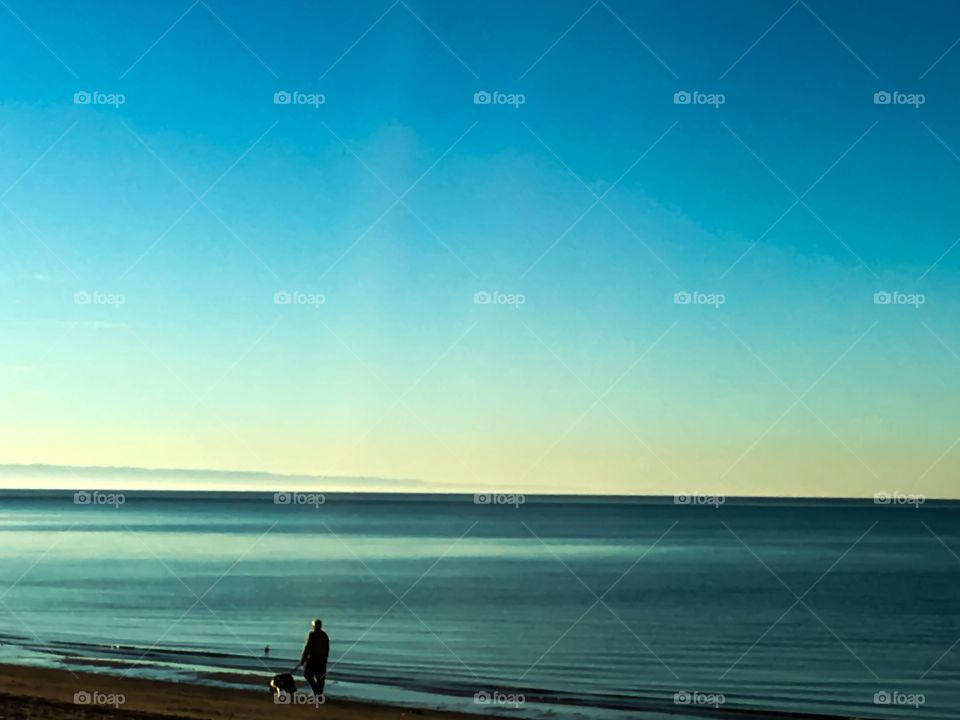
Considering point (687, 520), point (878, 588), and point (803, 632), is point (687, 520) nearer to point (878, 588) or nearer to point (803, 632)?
point (878, 588)

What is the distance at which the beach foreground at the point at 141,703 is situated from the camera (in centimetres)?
1755

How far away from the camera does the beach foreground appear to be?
17.5 m

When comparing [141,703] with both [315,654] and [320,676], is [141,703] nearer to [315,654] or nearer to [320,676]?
[320,676]

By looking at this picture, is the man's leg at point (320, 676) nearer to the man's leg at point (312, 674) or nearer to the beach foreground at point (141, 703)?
the man's leg at point (312, 674)

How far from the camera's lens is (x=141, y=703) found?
19562 millimetres

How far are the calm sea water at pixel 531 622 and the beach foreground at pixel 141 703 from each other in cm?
212

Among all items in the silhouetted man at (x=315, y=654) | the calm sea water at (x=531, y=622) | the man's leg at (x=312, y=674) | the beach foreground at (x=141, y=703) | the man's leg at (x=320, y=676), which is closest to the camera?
the beach foreground at (x=141, y=703)

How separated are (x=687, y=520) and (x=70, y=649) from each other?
474 feet

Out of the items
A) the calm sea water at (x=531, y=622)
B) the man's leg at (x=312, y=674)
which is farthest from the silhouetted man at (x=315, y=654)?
the calm sea water at (x=531, y=622)

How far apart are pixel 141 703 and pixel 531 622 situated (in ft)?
72.1

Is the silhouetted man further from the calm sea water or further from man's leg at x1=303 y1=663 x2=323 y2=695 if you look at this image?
the calm sea water

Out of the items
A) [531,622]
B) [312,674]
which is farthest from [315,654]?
[531,622]

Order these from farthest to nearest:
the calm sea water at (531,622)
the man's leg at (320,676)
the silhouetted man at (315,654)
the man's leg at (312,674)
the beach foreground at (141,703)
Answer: the calm sea water at (531,622)
the man's leg at (320,676)
the man's leg at (312,674)
the silhouetted man at (315,654)
the beach foreground at (141,703)

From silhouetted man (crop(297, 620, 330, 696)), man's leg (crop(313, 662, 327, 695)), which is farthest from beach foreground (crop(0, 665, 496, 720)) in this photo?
silhouetted man (crop(297, 620, 330, 696))
